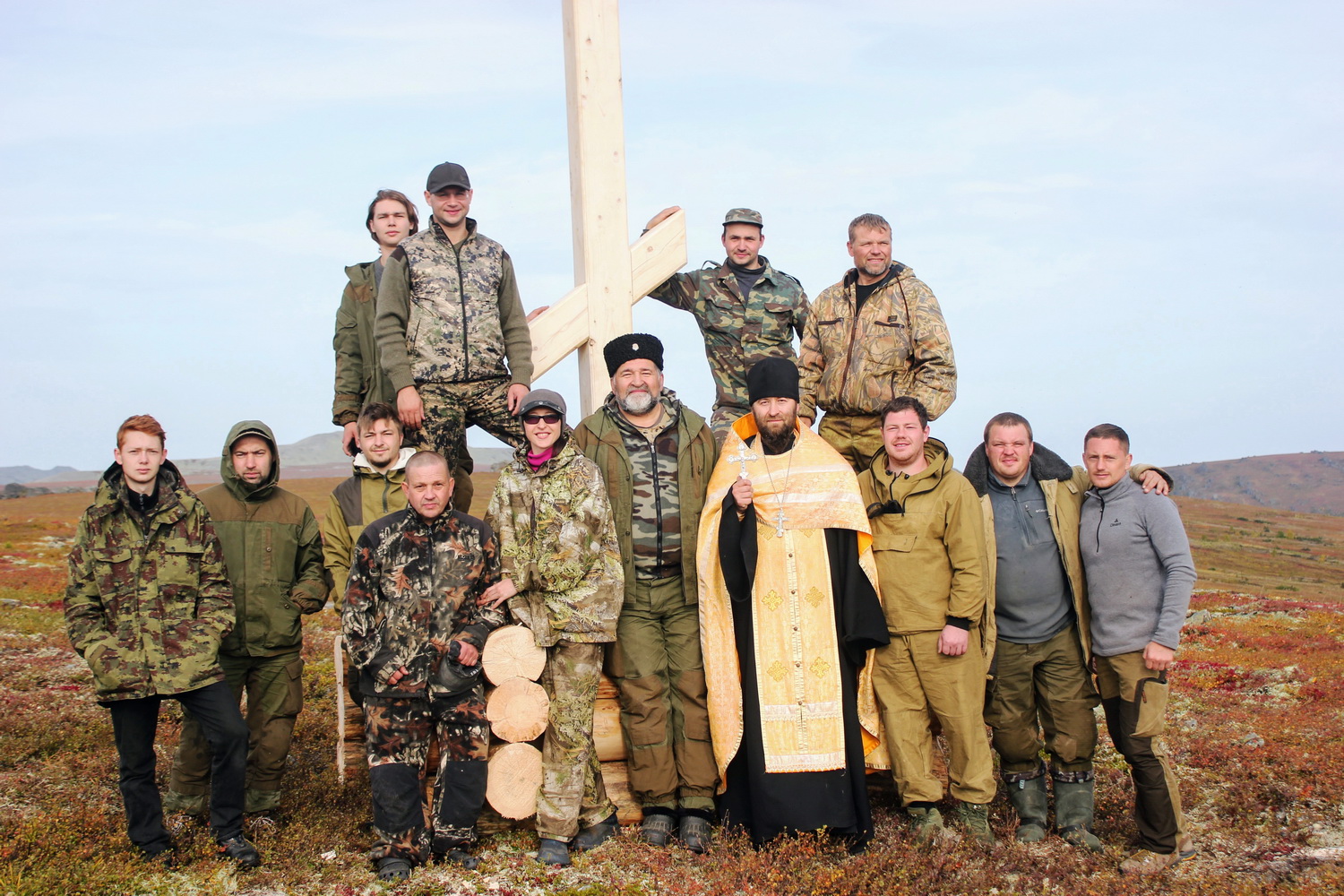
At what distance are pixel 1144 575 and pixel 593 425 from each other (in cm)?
345

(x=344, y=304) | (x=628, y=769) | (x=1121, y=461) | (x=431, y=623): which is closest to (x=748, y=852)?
(x=628, y=769)

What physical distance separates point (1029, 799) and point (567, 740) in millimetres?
2953

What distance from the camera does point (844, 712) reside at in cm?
578

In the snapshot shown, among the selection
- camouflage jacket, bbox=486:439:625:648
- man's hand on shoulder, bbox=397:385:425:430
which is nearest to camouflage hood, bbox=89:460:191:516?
man's hand on shoulder, bbox=397:385:425:430

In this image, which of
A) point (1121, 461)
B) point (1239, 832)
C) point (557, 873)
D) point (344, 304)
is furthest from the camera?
point (344, 304)

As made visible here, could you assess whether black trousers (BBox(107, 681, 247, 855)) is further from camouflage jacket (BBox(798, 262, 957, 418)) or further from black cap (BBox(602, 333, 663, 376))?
camouflage jacket (BBox(798, 262, 957, 418))

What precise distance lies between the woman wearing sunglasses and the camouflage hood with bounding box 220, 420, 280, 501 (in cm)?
155

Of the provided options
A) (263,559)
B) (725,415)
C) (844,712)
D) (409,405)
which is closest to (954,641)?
(844,712)

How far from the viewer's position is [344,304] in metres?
6.89

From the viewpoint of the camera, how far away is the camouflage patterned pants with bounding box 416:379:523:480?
6.38 m

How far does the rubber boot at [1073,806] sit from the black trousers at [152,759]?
496 centimetres

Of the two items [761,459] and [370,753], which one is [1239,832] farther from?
[370,753]

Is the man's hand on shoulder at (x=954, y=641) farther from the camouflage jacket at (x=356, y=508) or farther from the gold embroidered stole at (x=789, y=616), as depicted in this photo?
the camouflage jacket at (x=356, y=508)

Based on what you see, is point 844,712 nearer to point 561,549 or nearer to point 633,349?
point 561,549
